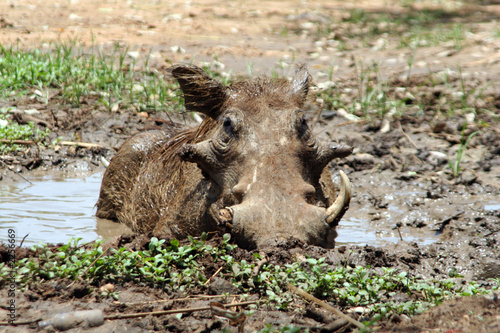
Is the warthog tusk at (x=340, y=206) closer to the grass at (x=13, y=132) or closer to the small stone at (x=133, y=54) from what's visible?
the grass at (x=13, y=132)

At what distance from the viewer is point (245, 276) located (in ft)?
10.2

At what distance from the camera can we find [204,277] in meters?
3.10

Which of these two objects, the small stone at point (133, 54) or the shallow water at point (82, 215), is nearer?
the shallow water at point (82, 215)

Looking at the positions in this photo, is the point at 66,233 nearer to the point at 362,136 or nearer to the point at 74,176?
the point at 74,176

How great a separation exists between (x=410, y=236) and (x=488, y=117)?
3.01 metres

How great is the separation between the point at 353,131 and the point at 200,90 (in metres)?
3.21

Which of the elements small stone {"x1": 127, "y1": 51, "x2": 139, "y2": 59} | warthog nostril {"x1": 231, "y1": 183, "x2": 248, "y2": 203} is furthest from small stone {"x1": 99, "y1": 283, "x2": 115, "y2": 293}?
small stone {"x1": 127, "y1": 51, "x2": 139, "y2": 59}

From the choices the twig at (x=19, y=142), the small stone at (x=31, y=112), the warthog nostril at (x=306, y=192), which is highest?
the warthog nostril at (x=306, y=192)

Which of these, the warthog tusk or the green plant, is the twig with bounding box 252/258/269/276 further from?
the green plant

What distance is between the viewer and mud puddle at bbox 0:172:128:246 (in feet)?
15.5

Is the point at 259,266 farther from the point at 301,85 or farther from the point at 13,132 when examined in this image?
the point at 13,132

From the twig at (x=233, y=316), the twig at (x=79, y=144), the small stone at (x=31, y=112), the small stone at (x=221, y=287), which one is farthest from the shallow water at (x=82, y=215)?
the twig at (x=233, y=316)

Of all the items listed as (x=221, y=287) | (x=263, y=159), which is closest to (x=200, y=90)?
(x=263, y=159)

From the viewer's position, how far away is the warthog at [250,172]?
11.0 ft
